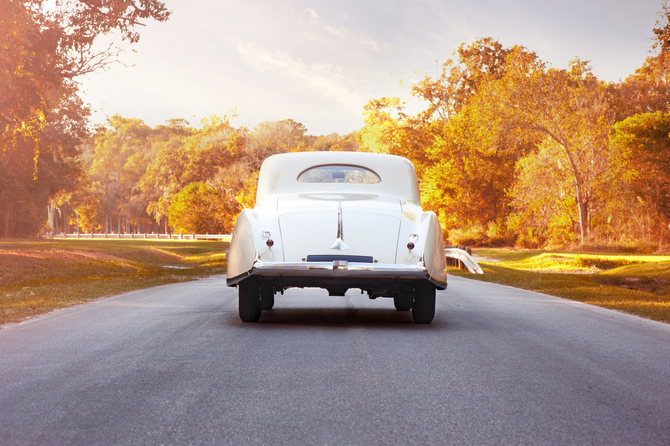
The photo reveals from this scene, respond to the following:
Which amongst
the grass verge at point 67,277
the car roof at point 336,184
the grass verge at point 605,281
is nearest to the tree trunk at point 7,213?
the grass verge at point 67,277

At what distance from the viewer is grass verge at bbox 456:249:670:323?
12344 mm

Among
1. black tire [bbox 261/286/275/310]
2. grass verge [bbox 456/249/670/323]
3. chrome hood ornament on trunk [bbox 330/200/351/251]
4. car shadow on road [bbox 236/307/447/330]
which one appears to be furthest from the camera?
grass verge [bbox 456/249/670/323]

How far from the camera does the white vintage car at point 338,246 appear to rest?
7344mm

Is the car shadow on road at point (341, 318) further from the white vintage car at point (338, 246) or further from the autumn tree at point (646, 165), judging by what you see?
the autumn tree at point (646, 165)

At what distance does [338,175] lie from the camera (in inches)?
353

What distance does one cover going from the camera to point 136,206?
94.4 metres

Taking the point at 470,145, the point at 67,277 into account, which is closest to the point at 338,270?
the point at 67,277

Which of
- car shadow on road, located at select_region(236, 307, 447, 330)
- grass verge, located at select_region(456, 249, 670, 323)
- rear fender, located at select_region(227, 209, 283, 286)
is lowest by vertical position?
grass verge, located at select_region(456, 249, 670, 323)

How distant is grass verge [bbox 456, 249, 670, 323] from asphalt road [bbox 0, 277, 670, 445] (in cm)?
350

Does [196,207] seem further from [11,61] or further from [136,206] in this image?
[11,61]

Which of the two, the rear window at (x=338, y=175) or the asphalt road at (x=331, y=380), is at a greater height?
the rear window at (x=338, y=175)

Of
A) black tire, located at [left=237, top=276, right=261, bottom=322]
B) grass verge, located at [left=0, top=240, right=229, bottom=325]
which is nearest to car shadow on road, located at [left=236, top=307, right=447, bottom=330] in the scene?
black tire, located at [left=237, top=276, right=261, bottom=322]

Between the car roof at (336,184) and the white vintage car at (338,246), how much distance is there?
9 cm

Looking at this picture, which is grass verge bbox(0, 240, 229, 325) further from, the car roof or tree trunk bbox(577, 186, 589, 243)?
tree trunk bbox(577, 186, 589, 243)
